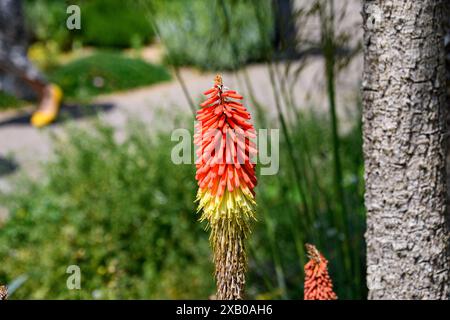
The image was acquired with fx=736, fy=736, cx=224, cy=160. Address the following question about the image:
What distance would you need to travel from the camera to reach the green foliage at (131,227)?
380 cm

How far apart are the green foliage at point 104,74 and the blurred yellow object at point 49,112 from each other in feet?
3.49

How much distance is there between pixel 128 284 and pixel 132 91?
5752 mm

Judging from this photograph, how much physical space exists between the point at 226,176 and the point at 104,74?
8084 mm

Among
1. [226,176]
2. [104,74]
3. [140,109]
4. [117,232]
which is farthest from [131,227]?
[104,74]

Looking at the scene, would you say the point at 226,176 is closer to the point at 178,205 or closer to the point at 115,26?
the point at 178,205

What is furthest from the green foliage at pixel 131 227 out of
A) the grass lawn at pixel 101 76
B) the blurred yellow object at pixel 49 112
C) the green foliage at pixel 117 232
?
the grass lawn at pixel 101 76

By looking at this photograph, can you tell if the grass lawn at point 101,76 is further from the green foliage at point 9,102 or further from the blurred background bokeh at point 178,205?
the blurred background bokeh at point 178,205

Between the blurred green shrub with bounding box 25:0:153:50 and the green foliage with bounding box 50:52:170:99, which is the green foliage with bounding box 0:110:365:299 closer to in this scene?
the green foliage with bounding box 50:52:170:99

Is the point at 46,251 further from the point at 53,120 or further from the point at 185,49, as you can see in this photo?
the point at 185,49

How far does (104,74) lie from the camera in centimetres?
958

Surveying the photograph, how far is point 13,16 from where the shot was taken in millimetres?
7363

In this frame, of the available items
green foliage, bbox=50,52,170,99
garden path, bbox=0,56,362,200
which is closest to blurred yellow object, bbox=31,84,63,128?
garden path, bbox=0,56,362,200

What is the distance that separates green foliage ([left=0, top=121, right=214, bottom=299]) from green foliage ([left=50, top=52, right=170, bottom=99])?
4.52 metres

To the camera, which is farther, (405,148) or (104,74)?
(104,74)
